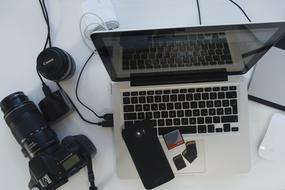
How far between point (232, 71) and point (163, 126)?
20 centimetres

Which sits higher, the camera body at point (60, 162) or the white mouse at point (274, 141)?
the camera body at point (60, 162)

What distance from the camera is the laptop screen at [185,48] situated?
0.61m

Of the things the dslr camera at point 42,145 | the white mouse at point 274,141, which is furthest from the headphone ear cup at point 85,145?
the white mouse at point 274,141

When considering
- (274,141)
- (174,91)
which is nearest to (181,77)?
(174,91)

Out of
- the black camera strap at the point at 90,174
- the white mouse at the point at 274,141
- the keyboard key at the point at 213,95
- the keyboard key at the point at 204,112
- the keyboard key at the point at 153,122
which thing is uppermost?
the keyboard key at the point at 213,95

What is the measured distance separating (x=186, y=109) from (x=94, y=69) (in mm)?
246

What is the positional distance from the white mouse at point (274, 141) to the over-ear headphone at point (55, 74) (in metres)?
0.47

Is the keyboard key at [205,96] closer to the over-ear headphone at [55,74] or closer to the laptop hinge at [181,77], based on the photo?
the laptop hinge at [181,77]

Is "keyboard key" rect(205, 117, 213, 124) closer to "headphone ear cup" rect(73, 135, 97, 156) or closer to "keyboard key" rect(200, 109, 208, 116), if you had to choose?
"keyboard key" rect(200, 109, 208, 116)

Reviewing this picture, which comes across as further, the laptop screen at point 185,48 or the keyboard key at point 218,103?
the keyboard key at point 218,103

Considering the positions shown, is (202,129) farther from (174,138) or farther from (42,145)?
(42,145)

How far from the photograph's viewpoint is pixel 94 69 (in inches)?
34.6

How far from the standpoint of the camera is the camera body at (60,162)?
77 cm

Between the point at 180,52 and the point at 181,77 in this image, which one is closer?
the point at 180,52
